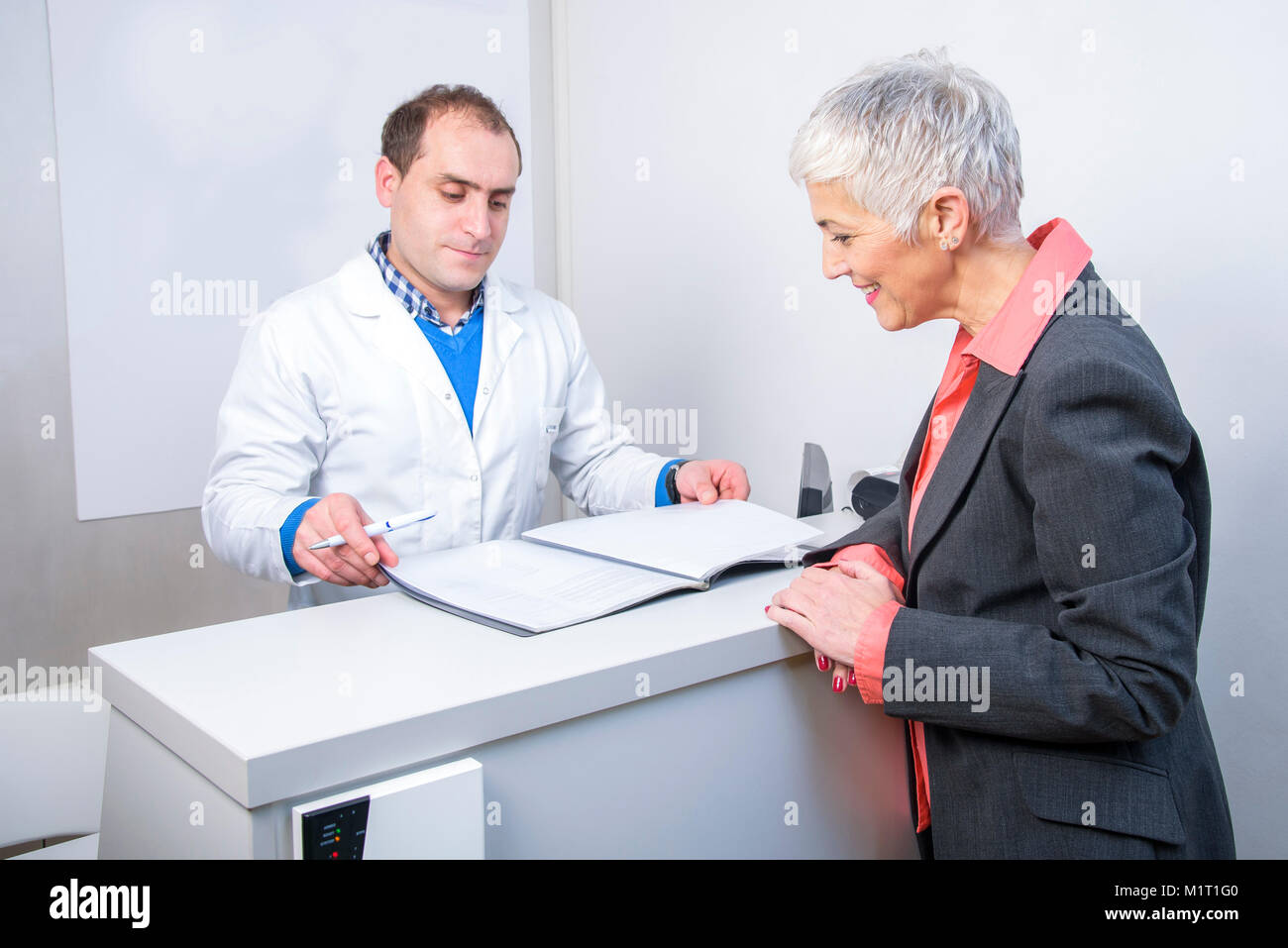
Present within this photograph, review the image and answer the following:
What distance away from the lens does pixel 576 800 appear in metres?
0.87

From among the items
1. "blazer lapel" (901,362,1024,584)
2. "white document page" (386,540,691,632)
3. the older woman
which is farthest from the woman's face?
"white document page" (386,540,691,632)

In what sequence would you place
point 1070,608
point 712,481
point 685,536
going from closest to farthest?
point 1070,608, point 685,536, point 712,481

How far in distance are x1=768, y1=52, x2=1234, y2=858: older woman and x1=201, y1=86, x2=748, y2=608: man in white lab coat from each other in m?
0.60

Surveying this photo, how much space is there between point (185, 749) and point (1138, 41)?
4.88ft

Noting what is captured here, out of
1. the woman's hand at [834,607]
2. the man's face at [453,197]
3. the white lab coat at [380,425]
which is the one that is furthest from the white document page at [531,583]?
the man's face at [453,197]

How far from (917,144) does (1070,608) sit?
0.45 metres

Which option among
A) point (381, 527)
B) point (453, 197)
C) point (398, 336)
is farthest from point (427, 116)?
point (381, 527)

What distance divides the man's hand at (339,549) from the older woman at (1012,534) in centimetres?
46

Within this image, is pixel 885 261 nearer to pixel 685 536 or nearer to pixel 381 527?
pixel 685 536

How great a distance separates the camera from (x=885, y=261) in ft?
3.20

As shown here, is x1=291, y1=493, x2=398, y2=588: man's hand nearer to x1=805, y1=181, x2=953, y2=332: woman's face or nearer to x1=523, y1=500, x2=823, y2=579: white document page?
x1=523, y1=500, x2=823, y2=579: white document page

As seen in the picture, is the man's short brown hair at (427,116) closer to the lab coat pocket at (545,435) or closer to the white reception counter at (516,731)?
the lab coat pocket at (545,435)

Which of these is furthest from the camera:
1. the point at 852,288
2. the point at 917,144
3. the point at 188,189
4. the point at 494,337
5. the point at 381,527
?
the point at 188,189

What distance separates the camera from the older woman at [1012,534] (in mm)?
766
